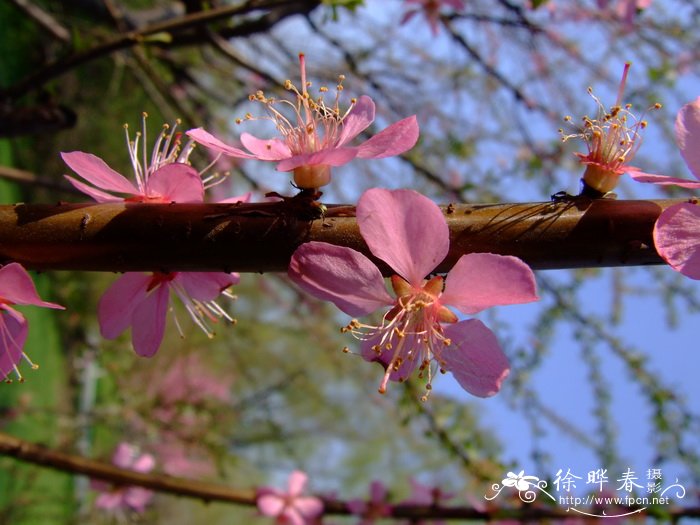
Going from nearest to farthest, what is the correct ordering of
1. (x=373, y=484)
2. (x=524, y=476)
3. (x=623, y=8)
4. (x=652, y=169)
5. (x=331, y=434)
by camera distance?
(x=524, y=476) → (x=373, y=484) → (x=623, y=8) → (x=652, y=169) → (x=331, y=434)

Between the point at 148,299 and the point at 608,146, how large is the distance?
616 mm

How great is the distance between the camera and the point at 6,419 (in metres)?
2.77

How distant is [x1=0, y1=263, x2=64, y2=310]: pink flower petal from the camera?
0.55m

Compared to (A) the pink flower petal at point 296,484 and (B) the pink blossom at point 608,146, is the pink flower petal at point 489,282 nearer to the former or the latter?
(B) the pink blossom at point 608,146

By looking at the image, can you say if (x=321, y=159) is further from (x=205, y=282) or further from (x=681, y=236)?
(x=681, y=236)

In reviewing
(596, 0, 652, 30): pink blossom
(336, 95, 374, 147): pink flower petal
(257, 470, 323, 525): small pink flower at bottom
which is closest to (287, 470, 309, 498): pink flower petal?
(257, 470, 323, 525): small pink flower at bottom

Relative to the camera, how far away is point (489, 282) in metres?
0.58

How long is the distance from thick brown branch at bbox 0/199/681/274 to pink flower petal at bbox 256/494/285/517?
3.45 feet

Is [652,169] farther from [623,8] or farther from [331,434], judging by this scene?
[331,434]

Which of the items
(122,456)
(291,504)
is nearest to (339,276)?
(291,504)

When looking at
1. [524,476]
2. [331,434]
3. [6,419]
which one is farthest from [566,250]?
[331,434]

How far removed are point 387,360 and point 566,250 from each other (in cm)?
26

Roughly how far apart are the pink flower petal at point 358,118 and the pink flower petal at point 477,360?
0.26 meters

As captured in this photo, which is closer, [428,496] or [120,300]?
[120,300]
